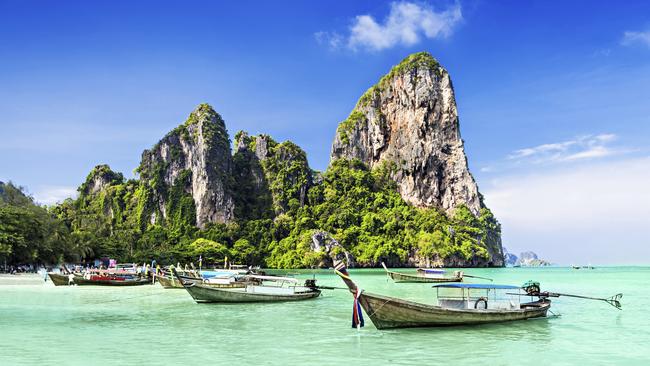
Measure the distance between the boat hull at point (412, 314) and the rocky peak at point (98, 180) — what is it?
130 meters

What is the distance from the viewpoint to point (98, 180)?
445 ft

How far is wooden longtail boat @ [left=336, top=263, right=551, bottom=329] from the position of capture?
17.0 metres

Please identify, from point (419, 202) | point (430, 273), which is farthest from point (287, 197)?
point (430, 273)

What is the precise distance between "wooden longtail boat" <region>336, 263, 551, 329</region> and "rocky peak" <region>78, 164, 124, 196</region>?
425ft

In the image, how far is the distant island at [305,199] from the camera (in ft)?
360

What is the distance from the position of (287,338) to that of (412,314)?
14.2 feet

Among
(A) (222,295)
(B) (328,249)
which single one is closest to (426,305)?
(A) (222,295)

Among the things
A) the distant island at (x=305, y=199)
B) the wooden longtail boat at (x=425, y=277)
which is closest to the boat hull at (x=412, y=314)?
the wooden longtail boat at (x=425, y=277)

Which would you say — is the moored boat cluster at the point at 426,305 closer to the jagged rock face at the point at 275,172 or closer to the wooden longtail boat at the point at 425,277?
the wooden longtail boat at the point at 425,277

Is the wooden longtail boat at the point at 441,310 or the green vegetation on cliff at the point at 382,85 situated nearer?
the wooden longtail boat at the point at 441,310

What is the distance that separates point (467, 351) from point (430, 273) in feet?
120

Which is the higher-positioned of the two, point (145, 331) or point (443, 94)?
point (443, 94)

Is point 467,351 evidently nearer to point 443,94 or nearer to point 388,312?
point 388,312

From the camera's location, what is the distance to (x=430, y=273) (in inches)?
1984
